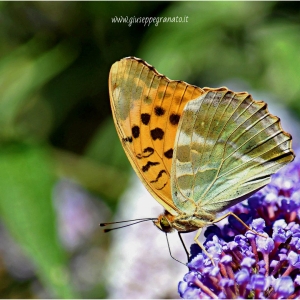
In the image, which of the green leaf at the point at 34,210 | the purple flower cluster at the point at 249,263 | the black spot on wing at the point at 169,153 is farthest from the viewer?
the green leaf at the point at 34,210

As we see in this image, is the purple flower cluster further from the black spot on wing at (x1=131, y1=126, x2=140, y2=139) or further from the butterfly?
the black spot on wing at (x1=131, y1=126, x2=140, y2=139)

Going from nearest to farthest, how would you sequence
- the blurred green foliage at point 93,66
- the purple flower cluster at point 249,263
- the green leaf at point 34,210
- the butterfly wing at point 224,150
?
1. the purple flower cluster at point 249,263
2. the butterfly wing at point 224,150
3. the green leaf at point 34,210
4. the blurred green foliage at point 93,66

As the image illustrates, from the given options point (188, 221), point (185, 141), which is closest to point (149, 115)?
point (185, 141)

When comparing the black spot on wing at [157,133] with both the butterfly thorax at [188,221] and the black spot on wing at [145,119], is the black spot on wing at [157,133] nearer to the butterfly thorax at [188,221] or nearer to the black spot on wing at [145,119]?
the black spot on wing at [145,119]

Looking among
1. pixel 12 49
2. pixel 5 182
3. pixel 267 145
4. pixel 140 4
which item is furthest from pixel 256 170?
pixel 12 49

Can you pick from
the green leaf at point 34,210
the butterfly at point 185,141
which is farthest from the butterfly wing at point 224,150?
the green leaf at point 34,210

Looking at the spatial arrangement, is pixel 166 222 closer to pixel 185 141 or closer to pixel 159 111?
pixel 185 141
